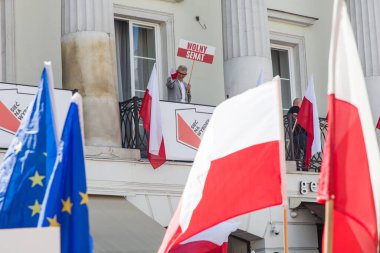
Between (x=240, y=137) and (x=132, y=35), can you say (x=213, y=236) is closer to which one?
(x=240, y=137)

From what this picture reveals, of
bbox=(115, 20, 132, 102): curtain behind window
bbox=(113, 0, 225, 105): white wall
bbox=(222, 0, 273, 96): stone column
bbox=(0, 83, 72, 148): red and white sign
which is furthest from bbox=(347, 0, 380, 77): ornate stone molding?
bbox=(0, 83, 72, 148): red and white sign

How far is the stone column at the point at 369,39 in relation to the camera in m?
21.6

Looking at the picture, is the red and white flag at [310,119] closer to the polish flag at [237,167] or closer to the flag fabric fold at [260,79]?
the flag fabric fold at [260,79]

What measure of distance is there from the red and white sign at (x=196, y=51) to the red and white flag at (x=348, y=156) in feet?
38.0

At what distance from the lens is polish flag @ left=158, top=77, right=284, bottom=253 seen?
873 centimetres

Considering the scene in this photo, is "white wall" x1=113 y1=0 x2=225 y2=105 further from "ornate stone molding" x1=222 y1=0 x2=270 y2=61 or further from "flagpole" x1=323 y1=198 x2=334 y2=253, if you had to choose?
"flagpole" x1=323 y1=198 x2=334 y2=253

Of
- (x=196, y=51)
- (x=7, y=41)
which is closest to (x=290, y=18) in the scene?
(x=196, y=51)

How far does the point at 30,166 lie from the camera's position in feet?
27.3

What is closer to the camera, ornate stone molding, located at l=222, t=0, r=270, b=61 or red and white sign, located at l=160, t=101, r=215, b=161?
red and white sign, located at l=160, t=101, r=215, b=161

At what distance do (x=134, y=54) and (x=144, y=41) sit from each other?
1.57ft

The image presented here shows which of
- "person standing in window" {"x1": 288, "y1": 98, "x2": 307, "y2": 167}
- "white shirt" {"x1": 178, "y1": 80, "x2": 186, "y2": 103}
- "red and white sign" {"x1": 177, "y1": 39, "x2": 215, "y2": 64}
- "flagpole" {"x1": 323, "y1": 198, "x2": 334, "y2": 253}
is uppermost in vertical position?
"red and white sign" {"x1": 177, "y1": 39, "x2": 215, "y2": 64}

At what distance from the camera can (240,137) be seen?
8.98 m

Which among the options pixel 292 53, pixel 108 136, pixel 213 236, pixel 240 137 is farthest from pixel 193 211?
pixel 292 53

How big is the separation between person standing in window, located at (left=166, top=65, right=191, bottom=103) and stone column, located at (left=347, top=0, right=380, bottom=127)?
413 centimetres
